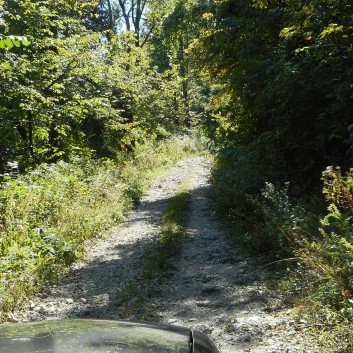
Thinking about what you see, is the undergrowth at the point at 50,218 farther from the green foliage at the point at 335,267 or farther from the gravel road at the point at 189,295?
the green foliage at the point at 335,267

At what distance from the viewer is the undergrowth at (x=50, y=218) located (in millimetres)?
6418

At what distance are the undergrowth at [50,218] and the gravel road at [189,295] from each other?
30 centimetres

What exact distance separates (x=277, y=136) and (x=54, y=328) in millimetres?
8494

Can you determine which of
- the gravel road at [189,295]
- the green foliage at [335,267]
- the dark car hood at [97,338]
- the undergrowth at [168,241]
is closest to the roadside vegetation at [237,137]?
the green foliage at [335,267]

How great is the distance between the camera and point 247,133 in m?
13.7

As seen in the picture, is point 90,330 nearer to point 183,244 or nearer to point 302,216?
point 302,216

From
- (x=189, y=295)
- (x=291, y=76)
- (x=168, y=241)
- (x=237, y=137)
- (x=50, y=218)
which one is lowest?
(x=189, y=295)

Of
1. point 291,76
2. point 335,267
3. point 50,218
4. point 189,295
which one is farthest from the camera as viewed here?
point 291,76

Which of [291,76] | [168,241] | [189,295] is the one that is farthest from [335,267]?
[291,76]

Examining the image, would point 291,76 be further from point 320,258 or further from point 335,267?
point 335,267

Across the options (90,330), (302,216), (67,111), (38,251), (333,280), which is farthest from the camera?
(67,111)

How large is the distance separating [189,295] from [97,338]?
425 centimetres

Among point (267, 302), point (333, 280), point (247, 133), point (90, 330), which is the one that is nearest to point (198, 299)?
point (267, 302)

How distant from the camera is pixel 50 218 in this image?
8.95 m
